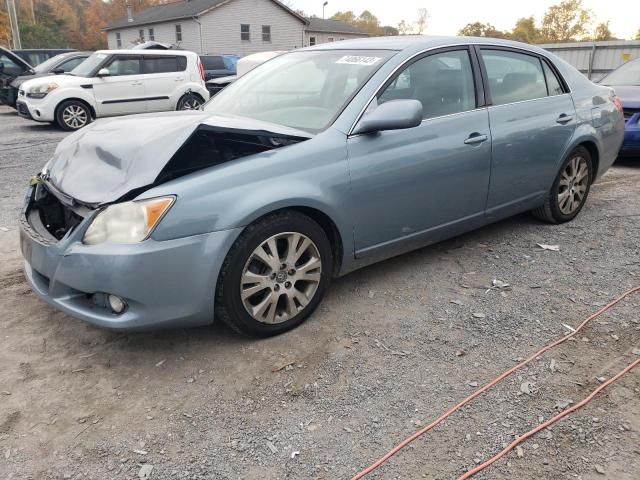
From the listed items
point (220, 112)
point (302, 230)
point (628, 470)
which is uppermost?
point (220, 112)

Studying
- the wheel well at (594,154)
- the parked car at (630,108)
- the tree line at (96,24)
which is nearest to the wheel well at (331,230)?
the wheel well at (594,154)

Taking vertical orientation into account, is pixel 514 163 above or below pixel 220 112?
below

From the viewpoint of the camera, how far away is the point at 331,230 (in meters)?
3.36

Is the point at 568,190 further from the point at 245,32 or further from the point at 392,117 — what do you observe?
the point at 245,32

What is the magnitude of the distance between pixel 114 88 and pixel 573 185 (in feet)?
33.3

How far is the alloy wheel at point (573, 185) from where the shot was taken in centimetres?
491

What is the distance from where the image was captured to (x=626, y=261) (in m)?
4.26

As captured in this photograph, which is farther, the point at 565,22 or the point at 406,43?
the point at 565,22

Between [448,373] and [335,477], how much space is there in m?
0.93

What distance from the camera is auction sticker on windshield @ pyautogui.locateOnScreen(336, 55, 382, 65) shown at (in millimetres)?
3685

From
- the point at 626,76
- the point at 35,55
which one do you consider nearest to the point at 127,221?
the point at 626,76

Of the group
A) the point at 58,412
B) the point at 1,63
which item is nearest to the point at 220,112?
the point at 58,412

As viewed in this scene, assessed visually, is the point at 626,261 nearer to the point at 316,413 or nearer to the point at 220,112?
the point at 316,413

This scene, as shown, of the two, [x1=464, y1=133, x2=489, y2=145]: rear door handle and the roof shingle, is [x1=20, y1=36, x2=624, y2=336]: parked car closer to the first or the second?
[x1=464, y1=133, x2=489, y2=145]: rear door handle
